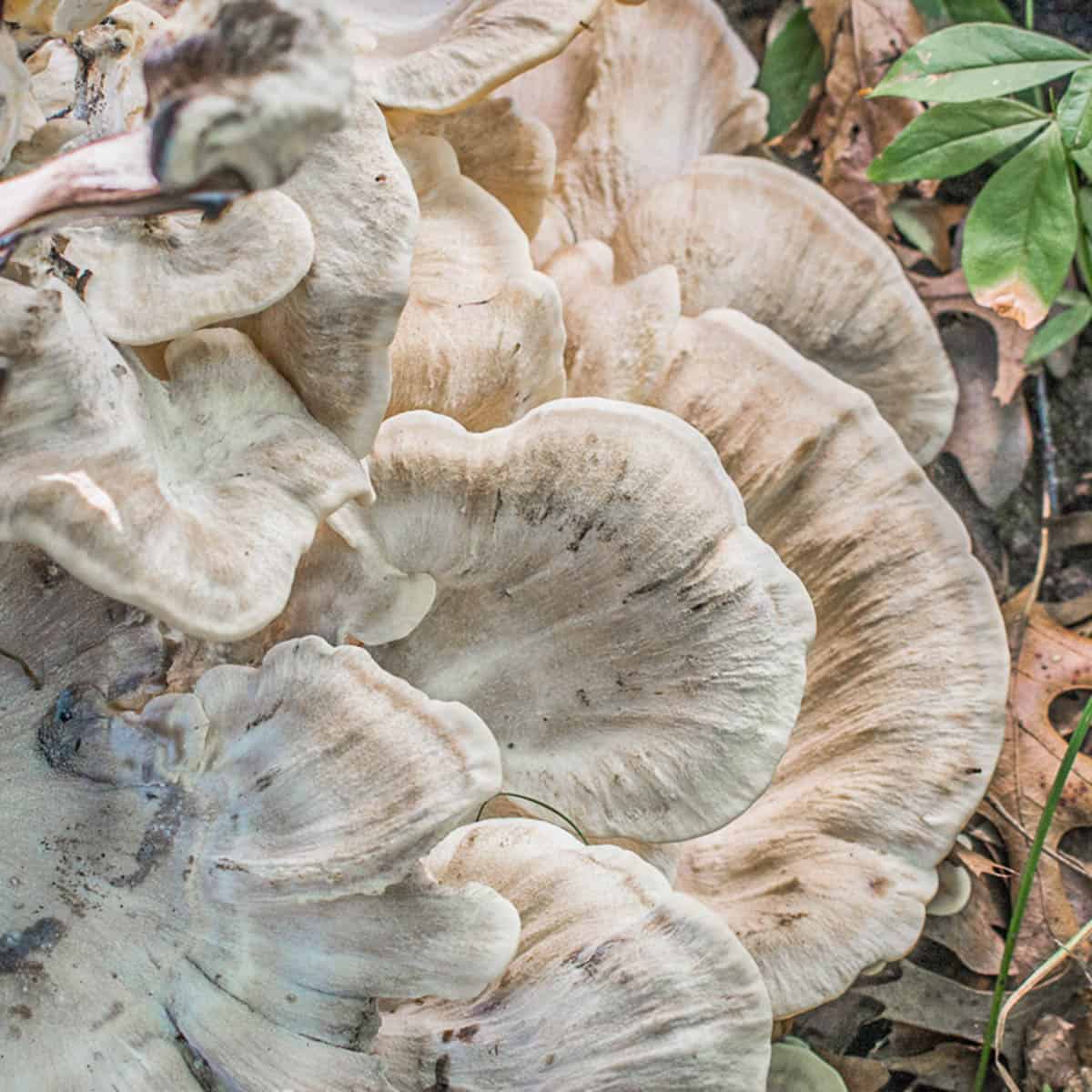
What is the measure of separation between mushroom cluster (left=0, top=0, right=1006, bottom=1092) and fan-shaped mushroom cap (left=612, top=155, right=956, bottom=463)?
17 centimetres

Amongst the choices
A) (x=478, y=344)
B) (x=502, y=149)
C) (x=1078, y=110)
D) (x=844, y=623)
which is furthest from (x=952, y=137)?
(x=478, y=344)

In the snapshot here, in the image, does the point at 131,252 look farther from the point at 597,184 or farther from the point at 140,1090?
the point at 597,184

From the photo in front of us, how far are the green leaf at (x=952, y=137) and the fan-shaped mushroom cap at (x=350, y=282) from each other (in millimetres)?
1393

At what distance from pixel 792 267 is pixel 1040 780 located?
131cm

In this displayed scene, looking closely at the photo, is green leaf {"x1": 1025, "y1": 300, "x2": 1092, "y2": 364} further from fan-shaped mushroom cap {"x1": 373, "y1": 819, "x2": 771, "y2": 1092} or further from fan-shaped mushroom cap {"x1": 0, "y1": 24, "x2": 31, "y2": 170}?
→ fan-shaped mushroom cap {"x1": 0, "y1": 24, "x2": 31, "y2": 170}

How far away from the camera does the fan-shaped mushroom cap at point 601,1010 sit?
1827 mm

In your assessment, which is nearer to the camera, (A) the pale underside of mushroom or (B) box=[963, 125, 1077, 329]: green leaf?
(A) the pale underside of mushroom

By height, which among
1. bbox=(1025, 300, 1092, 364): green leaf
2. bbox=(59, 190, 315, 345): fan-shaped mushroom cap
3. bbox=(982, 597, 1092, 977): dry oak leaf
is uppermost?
bbox=(59, 190, 315, 345): fan-shaped mushroom cap

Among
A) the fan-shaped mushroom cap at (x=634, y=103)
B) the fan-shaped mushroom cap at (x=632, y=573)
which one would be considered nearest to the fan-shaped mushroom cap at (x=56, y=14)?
the fan-shaped mushroom cap at (x=632, y=573)

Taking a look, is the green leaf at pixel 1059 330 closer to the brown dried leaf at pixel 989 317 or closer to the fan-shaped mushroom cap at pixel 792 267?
the brown dried leaf at pixel 989 317

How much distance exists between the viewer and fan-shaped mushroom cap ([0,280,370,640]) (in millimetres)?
1534

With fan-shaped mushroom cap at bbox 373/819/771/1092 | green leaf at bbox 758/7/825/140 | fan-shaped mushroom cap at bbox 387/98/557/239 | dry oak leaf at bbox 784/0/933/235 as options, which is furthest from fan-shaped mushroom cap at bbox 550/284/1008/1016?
green leaf at bbox 758/7/825/140

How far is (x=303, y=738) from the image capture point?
6.00ft

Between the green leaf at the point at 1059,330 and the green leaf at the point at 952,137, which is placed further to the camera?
the green leaf at the point at 1059,330
